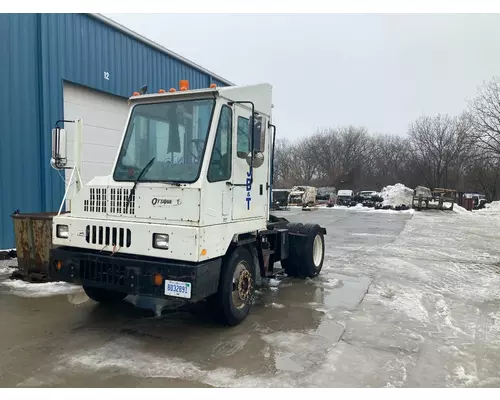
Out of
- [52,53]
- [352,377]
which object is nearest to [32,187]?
[52,53]

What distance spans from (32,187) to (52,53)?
328 centimetres

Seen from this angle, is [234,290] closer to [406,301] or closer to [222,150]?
[222,150]

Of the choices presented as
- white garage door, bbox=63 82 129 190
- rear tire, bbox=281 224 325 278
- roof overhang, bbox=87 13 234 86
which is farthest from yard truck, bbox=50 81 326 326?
roof overhang, bbox=87 13 234 86

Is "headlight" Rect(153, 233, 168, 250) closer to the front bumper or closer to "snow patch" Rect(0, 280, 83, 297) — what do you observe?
the front bumper

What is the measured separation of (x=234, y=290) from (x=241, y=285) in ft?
0.48

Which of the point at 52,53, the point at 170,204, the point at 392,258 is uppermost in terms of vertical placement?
the point at 52,53

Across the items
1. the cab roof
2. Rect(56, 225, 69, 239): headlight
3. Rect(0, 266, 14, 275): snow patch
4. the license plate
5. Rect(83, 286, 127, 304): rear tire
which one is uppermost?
the cab roof

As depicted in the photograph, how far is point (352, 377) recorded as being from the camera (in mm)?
3820

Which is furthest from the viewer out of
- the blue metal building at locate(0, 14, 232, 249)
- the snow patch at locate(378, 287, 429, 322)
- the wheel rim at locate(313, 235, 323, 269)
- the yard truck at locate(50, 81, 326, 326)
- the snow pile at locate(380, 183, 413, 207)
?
the snow pile at locate(380, 183, 413, 207)

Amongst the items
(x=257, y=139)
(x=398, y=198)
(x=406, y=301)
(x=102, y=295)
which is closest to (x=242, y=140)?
(x=257, y=139)

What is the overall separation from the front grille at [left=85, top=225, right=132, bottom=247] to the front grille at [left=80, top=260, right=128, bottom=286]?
0.25 meters

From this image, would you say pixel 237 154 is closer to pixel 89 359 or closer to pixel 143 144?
pixel 143 144

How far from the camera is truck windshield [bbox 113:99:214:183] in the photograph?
15.8ft

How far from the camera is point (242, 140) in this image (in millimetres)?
5207
